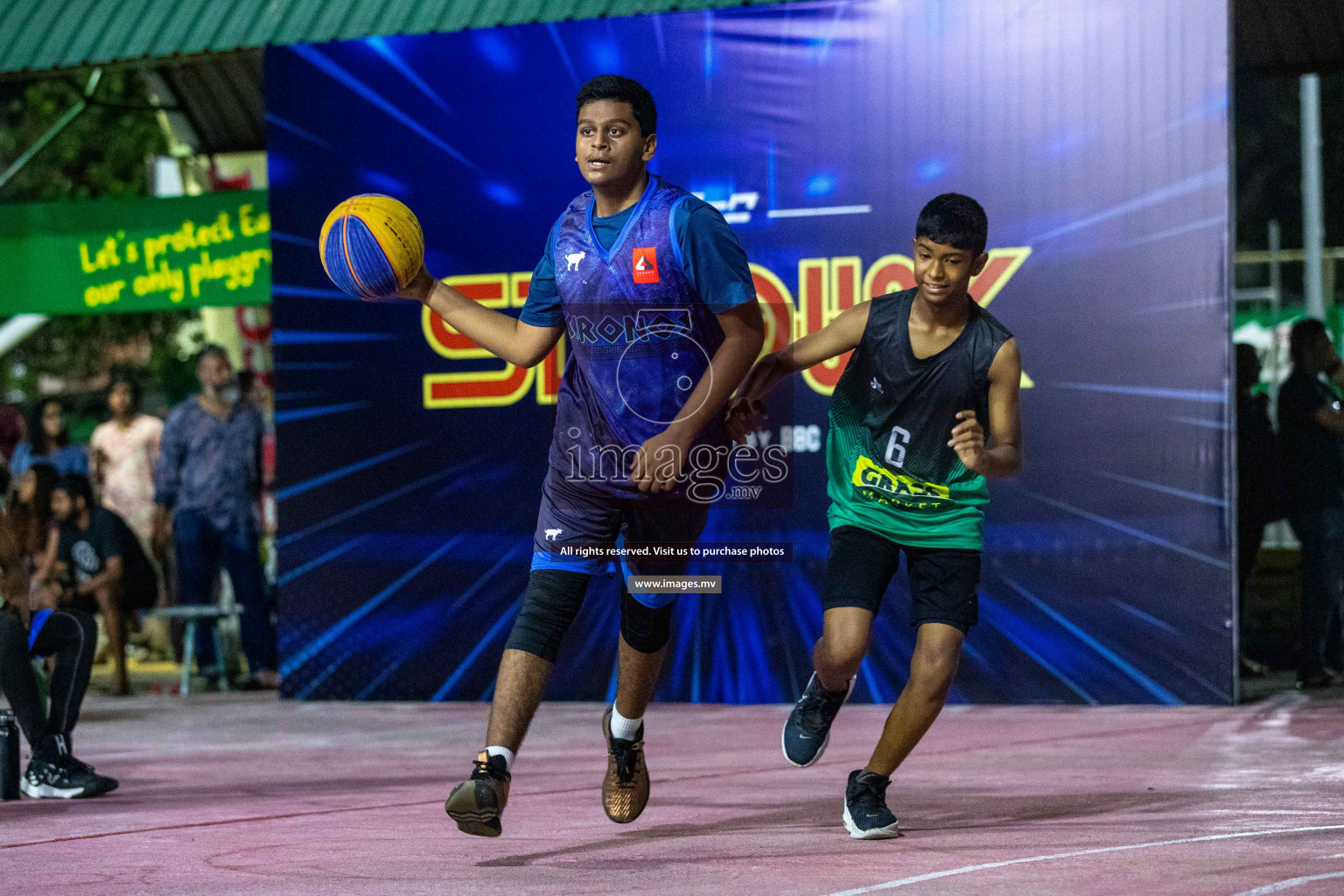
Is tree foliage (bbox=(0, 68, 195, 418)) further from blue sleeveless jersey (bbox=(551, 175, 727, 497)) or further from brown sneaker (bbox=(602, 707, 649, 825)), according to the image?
blue sleeveless jersey (bbox=(551, 175, 727, 497))

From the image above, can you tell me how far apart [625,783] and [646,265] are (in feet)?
5.33

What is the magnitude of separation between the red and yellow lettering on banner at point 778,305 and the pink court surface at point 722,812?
77.6 inches

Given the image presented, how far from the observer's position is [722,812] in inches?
226

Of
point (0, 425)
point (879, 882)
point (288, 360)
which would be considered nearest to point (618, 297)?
point (879, 882)

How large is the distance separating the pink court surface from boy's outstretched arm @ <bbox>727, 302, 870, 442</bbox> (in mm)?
1292

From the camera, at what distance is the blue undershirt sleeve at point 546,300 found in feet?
16.8

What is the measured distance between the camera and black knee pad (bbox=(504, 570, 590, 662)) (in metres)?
4.81

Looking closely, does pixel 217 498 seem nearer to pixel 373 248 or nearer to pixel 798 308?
pixel 798 308

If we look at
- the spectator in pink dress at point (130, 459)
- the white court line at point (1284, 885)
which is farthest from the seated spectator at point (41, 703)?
the spectator in pink dress at point (130, 459)

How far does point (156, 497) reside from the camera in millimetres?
Answer: 11453

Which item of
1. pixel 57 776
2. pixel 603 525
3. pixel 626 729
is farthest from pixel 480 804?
pixel 57 776

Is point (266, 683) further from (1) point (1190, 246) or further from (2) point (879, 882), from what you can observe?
(2) point (879, 882)

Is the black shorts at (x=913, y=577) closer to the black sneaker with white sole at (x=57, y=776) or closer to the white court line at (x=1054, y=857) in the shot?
the white court line at (x=1054, y=857)

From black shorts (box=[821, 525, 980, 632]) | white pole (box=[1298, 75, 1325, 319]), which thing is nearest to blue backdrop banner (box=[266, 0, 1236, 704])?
black shorts (box=[821, 525, 980, 632])
